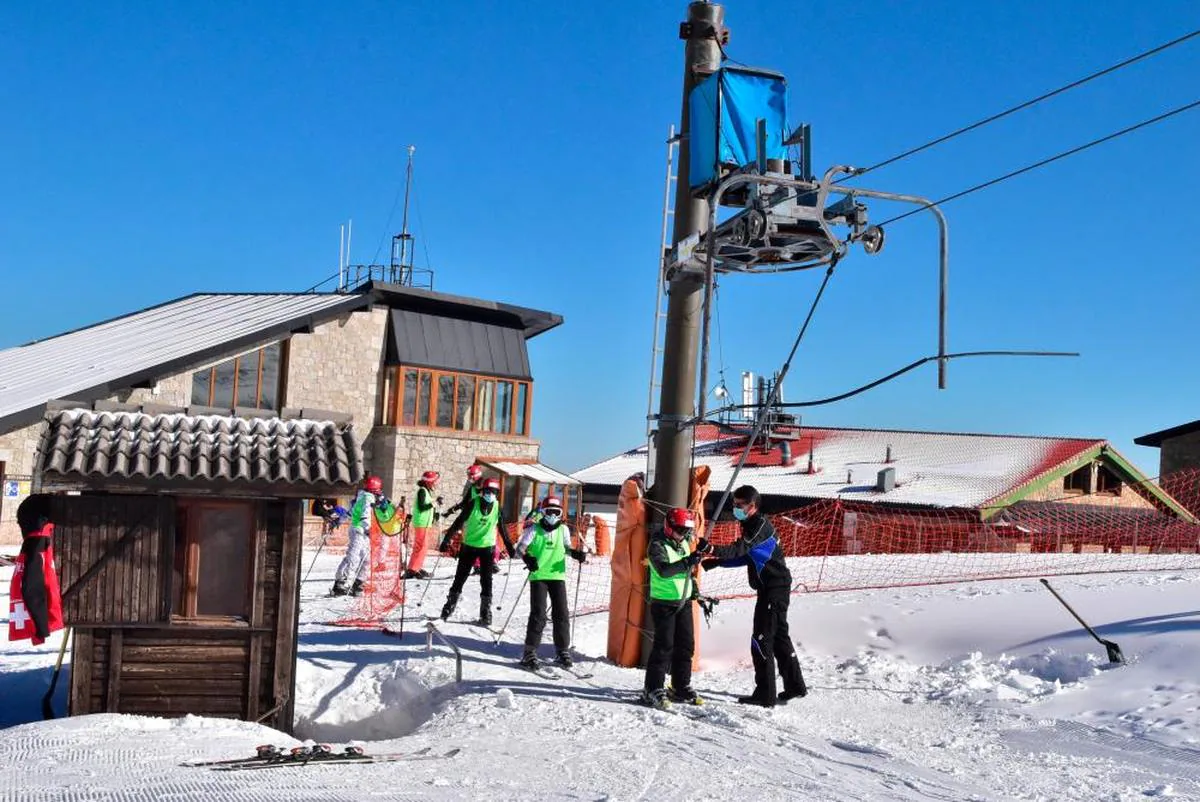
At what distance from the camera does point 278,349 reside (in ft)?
100

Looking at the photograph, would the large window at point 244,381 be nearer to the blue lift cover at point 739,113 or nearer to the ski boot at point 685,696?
the blue lift cover at point 739,113

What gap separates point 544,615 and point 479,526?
8.03 ft

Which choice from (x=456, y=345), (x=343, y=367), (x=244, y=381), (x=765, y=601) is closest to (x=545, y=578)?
(x=765, y=601)

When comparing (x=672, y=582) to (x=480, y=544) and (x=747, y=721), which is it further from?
(x=480, y=544)

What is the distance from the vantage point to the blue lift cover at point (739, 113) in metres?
9.87

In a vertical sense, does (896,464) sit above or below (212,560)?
above

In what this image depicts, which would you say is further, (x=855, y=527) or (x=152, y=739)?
(x=855, y=527)

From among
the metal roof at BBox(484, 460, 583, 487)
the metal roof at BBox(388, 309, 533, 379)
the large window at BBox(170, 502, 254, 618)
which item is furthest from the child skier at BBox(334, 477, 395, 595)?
the metal roof at BBox(388, 309, 533, 379)

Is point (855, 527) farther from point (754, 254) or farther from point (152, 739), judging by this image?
point (152, 739)

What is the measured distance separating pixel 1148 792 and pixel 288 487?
5.80 meters

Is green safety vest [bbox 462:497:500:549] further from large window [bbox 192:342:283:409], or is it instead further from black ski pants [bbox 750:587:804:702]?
large window [bbox 192:342:283:409]

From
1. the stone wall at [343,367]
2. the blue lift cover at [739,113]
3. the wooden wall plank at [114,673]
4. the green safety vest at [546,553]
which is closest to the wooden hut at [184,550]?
the wooden wall plank at [114,673]

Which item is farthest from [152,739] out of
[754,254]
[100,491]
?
[754,254]

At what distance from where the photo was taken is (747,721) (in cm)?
848
